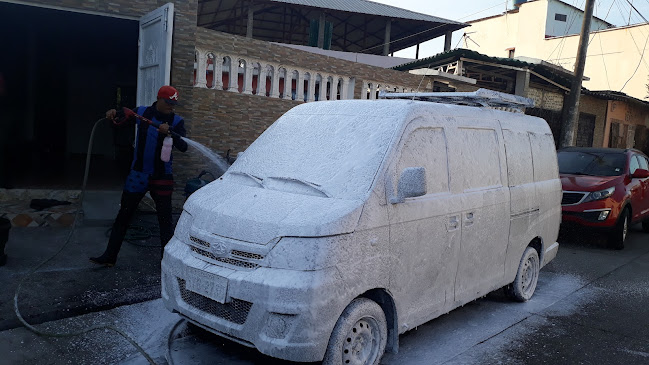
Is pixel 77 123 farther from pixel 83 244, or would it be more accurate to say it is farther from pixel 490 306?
pixel 490 306

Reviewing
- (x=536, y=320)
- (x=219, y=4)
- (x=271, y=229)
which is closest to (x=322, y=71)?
(x=536, y=320)

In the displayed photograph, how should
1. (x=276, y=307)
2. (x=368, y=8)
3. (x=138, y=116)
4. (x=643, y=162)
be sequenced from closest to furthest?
(x=276, y=307) < (x=138, y=116) < (x=643, y=162) < (x=368, y=8)

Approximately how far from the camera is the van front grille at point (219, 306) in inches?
132

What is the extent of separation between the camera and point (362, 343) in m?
3.65

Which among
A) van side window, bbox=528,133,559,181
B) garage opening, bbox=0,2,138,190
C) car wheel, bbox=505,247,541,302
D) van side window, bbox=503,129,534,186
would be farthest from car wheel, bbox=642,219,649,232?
garage opening, bbox=0,2,138,190

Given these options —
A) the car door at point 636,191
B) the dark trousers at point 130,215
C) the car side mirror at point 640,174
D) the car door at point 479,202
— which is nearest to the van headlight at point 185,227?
the dark trousers at point 130,215

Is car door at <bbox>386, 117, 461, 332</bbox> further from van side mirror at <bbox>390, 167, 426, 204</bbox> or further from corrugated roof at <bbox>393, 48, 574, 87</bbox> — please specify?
corrugated roof at <bbox>393, 48, 574, 87</bbox>

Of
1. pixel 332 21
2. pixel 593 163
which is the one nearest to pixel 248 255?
pixel 593 163

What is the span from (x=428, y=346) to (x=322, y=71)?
22.3 feet

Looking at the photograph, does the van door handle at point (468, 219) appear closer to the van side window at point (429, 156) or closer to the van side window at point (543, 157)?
the van side window at point (429, 156)

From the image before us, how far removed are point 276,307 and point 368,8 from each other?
19904 millimetres

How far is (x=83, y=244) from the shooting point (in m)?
6.44

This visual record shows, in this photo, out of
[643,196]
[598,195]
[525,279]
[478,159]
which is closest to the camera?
[478,159]

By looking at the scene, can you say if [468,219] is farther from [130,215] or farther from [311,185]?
[130,215]
